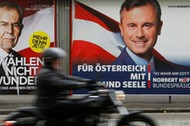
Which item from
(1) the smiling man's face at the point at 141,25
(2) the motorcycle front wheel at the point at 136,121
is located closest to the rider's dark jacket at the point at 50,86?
(2) the motorcycle front wheel at the point at 136,121

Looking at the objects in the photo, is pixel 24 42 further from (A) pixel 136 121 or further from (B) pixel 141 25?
(A) pixel 136 121

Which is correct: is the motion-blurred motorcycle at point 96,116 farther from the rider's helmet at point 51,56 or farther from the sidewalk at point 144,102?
the sidewalk at point 144,102

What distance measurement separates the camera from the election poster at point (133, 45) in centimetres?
1441

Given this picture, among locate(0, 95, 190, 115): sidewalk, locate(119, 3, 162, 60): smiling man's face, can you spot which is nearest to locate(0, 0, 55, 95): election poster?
locate(0, 95, 190, 115): sidewalk

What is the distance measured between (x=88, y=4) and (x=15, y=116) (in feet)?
28.5

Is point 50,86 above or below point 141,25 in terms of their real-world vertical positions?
below

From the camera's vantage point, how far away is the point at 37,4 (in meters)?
14.3

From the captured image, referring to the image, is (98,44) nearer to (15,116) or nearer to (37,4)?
Answer: (37,4)

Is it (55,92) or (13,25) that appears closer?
(55,92)

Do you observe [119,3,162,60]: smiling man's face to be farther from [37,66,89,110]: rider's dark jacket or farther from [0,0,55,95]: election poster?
[37,66,89,110]: rider's dark jacket

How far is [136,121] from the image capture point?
20.4ft

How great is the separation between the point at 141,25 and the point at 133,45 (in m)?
0.72

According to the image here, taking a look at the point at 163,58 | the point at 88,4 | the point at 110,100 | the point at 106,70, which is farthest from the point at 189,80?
the point at 110,100

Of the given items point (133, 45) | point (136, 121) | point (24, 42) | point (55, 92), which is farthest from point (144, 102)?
point (55, 92)
